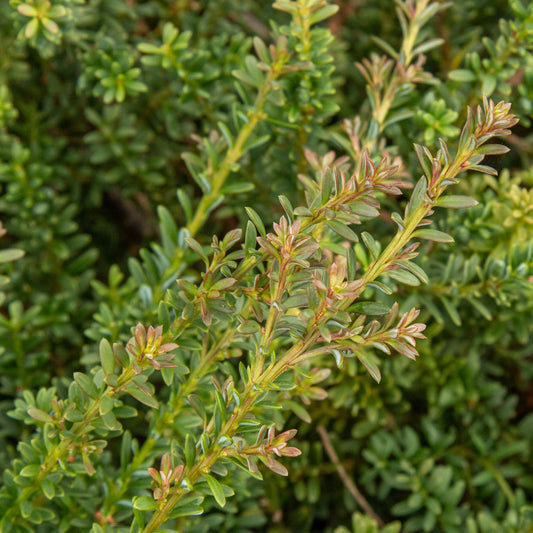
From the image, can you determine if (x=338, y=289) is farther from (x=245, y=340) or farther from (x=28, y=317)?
(x=28, y=317)

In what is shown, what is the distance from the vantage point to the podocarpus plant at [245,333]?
38.8 inches

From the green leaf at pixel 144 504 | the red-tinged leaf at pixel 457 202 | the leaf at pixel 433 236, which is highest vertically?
the red-tinged leaf at pixel 457 202

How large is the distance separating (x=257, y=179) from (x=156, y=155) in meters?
0.38

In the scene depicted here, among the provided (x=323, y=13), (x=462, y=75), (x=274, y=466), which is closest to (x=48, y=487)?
(x=274, y=466)

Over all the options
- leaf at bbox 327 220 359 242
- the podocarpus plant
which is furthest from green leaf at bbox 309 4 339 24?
leaf at bbox 327 220 359 242

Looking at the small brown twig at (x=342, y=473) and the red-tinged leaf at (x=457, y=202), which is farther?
the small brown twig at (x=342, y=473)

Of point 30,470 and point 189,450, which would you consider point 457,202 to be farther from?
point 30,470

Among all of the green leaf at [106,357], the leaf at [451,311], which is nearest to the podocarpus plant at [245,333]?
the green leaf at [106,357]

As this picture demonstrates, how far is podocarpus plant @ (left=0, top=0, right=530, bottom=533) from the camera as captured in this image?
985 millimetres

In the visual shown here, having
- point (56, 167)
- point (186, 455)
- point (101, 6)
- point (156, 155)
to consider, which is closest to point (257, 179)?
point (156, 155)

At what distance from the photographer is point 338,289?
3.18 feet

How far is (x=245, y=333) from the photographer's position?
3.30 feet

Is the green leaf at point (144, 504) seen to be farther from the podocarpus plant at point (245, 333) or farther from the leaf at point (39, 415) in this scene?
the leaf at point (39, 415)

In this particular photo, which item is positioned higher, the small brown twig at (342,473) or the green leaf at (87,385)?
the green leaf at (87,385)
